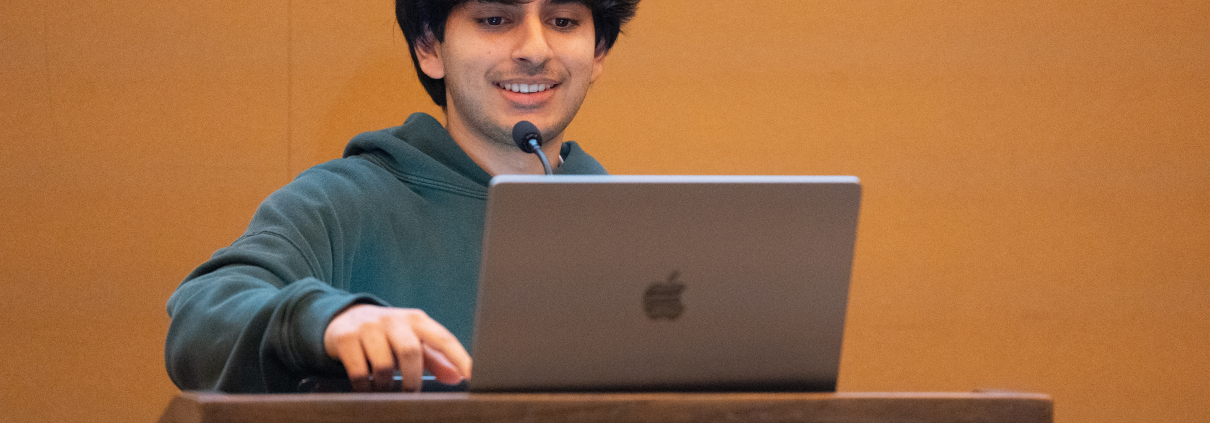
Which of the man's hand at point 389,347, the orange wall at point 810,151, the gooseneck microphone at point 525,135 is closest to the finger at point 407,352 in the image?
the man's hand at point 389,347

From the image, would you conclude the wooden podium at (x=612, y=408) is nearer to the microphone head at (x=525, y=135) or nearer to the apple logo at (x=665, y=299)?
the apple logo at (x=665, y=299)

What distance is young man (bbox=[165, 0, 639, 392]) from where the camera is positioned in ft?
3.02

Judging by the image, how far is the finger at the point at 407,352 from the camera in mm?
641

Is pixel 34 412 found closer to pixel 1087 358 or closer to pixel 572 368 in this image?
pixel 572 368

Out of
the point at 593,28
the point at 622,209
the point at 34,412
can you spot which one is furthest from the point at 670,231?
the point at 34,412

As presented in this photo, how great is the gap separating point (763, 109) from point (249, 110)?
101 cm

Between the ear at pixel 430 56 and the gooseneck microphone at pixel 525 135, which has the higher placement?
the ear at pixel 430 56

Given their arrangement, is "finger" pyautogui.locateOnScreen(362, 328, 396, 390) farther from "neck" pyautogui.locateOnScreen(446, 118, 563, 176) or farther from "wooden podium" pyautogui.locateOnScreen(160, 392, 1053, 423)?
"neck" pyautogui.locateOnScreen(446, 118, 563, 176)

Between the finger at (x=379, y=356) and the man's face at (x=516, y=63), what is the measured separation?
70 centimetres

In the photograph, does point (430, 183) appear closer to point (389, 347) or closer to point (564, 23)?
point (564, 23)

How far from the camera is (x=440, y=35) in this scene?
1.38m

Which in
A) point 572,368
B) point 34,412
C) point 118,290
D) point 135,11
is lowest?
point 34,412

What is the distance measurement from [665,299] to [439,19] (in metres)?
0.84

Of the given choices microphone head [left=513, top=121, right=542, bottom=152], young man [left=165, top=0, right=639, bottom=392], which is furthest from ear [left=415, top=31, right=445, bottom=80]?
microphone head [left=513, top=121, right=542, bottom=152]
